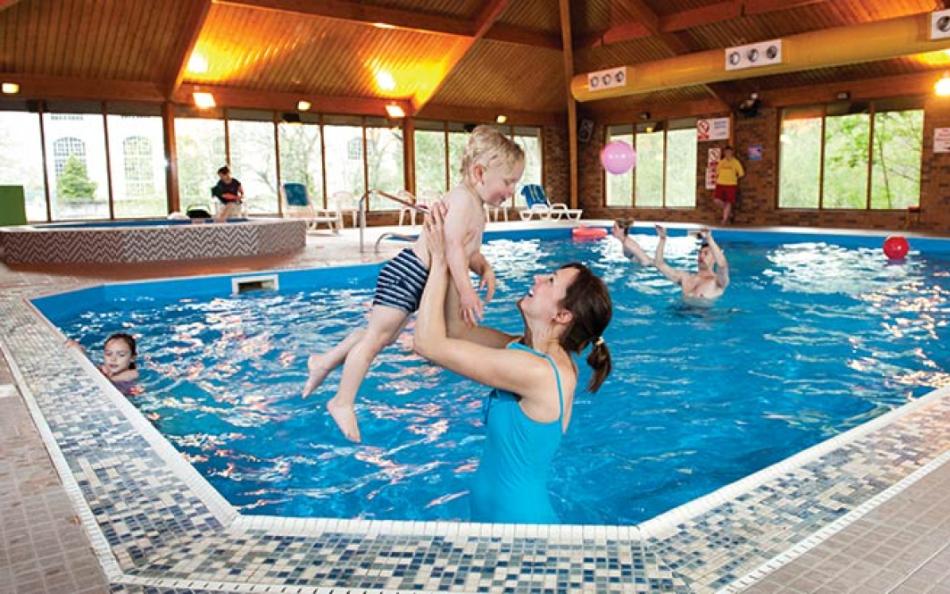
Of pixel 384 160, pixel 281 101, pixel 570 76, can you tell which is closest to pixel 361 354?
pixel 281 101

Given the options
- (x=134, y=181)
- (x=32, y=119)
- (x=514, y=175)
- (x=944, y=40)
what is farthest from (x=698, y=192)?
(x=514, y=175)

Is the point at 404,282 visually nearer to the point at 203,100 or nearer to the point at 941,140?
the point at 203,100

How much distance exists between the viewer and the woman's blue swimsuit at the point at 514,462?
1.95 meters

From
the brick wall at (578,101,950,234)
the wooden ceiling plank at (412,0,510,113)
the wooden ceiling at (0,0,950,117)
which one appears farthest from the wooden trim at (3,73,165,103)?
the brick wall at (578,101,950,234)

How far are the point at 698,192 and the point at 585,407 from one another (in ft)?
44.6

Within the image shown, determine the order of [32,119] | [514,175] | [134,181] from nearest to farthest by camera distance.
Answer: [514,175] → [32,119] → [134,181]

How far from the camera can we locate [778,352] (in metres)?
5.32

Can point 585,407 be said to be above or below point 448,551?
below

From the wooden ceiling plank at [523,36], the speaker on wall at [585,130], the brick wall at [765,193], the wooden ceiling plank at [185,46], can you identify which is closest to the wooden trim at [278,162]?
the wooden ceiling plank at [185,46]

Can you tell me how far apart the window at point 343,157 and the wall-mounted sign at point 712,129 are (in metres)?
7.16

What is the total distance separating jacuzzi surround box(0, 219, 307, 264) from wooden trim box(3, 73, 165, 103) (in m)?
4.02

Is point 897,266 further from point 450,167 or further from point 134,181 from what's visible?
point 134,181

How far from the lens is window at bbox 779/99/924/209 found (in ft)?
45.3

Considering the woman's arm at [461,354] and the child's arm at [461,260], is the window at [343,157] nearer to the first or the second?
the child's arm at [461,260]
